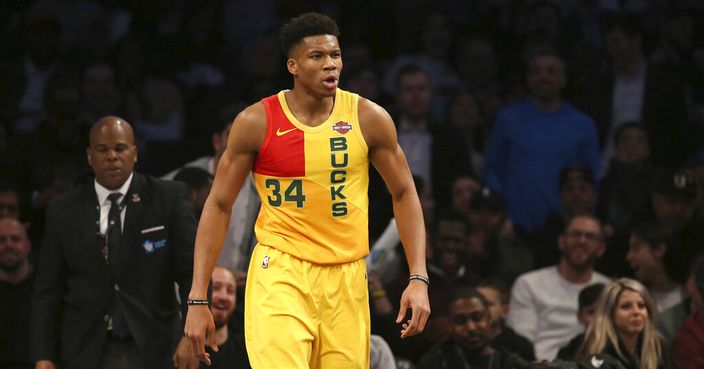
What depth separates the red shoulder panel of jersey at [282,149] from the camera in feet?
16.3

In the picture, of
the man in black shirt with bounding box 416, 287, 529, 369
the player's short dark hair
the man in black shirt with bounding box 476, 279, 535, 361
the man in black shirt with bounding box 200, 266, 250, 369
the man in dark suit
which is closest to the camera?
the player's short dark hair

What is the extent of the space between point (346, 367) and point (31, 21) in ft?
19.2

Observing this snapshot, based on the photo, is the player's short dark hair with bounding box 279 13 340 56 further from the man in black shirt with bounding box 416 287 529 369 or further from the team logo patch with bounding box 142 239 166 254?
the man in black shirt with bounding box 416 287 529 369

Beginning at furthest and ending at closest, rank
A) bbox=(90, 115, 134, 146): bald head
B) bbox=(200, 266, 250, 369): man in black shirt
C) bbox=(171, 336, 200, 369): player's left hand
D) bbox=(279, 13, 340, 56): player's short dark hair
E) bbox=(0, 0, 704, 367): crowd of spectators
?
bbox=(0, 0, 704, 367): crowd of spectators → bbox=(200, 266, 250, 369): man in black shirt → bbox=(90, 115, 134, 146): bald head → bbox=(171, 336, 200, 369): player's left hand → bbox=(279, 13, 340, 56): player's short dark hair

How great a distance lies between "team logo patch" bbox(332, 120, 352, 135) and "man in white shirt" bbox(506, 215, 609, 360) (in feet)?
11.5

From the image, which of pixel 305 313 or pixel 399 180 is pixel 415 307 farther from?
pixel 399 180

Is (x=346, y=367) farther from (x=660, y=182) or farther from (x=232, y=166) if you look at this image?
(x=660, y=182)

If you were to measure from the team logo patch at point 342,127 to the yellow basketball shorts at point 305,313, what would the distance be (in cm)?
50

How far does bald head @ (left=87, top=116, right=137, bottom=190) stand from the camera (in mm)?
6090

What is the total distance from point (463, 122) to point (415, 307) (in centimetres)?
511

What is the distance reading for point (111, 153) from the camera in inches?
240

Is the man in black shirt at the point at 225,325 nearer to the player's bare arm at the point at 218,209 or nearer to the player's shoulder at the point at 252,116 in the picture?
the player's bare arm at the point at 218,209

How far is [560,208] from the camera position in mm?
9359

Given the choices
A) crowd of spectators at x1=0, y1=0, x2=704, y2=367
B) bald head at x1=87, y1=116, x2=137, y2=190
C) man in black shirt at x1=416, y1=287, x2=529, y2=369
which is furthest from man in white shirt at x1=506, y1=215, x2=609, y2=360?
bald head at x1=87, y1=116, x2=137, y2=190
